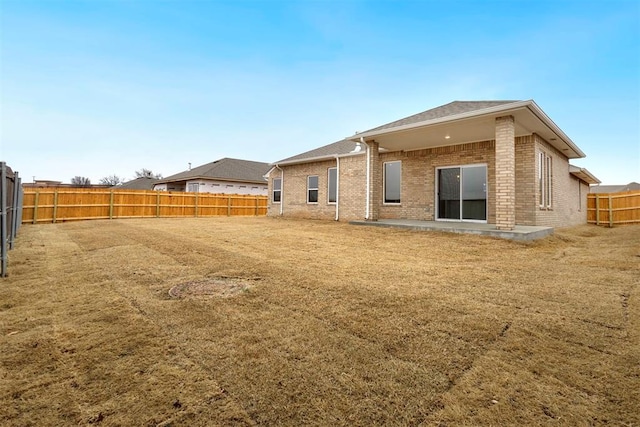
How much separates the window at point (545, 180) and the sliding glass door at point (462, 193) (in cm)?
169

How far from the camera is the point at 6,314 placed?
9.91 feet

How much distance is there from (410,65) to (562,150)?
739 centimetres

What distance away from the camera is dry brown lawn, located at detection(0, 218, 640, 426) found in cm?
164

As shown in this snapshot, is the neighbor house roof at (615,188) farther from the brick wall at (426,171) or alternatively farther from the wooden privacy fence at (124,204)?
the wooden privacy fence at (124,204)

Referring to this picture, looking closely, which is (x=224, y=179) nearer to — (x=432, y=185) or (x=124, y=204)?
(x=124, y=204)

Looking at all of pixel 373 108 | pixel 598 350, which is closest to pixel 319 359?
pixel 598 350

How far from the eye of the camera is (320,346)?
2332 mm

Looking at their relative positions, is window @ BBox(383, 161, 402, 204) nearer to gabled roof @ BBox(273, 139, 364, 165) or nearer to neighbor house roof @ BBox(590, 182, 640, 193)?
gabled roof @ BBox(273, 139, 364, 165)

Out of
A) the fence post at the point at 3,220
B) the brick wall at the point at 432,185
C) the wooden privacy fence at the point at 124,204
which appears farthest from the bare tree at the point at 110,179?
the fence post at the point at 3,220

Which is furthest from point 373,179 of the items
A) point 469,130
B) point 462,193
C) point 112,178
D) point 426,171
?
point 112,178

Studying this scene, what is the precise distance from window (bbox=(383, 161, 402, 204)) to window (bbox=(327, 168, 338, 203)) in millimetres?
2425

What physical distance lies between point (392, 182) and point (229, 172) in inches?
723

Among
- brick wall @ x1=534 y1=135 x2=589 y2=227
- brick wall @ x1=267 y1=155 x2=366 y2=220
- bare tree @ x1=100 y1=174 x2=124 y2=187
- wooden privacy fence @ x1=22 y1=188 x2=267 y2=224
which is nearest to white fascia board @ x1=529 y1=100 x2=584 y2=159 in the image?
brick wall @ x1=534 y1=135 x2=589 y2=227

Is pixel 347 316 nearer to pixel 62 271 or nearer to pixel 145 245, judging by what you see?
pixel 62 271
